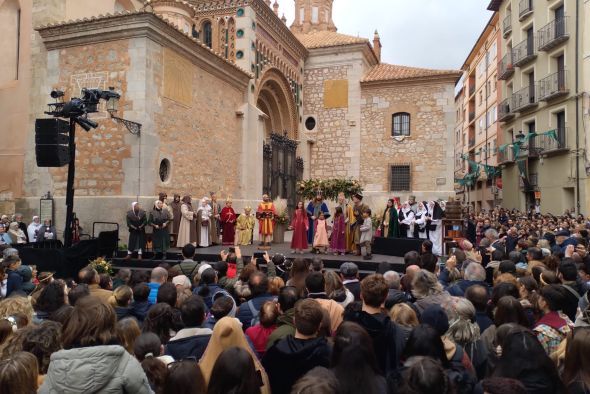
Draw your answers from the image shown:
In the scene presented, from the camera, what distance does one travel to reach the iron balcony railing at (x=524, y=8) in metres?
23.6

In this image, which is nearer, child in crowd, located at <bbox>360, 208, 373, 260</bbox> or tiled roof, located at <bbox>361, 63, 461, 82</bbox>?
child in crowd, located at <bbox>360, 208, 373, 260</bbox>

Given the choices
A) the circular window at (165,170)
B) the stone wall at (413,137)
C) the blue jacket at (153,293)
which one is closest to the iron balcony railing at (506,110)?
the stone wall at (413,137)

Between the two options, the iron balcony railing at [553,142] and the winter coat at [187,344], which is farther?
the iron balcony railing at [553,142]

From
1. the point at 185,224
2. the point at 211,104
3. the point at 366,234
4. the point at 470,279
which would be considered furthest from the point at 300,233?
the point at 470,279

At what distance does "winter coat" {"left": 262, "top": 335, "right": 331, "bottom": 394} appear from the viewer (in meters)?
3.02

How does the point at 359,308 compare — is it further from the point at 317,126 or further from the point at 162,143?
the point at 317,126

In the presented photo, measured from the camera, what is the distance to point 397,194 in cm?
2327

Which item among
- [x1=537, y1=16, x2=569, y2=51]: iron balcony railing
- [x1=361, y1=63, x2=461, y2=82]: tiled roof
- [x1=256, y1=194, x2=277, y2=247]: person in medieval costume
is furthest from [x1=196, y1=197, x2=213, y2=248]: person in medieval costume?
[x1=537, y1=16, x2=569, y2=51]: iron balcony railing

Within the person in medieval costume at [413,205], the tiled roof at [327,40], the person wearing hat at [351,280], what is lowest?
the person wearing hat at [351,280]

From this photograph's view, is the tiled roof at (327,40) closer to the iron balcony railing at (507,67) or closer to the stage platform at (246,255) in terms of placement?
the iron balcony railing at (507,67)

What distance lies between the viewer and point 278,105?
22922 mm

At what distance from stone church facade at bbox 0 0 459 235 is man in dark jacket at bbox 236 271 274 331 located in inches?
345

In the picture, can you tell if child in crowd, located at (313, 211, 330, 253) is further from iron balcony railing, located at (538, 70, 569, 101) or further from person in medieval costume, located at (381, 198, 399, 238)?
iron balcony railing, located at (538, 70, 569, 101)

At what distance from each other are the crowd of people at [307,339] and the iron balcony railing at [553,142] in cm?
1812
